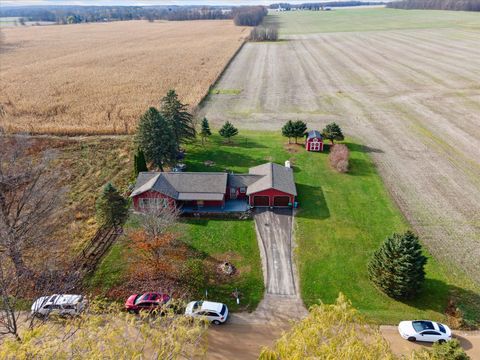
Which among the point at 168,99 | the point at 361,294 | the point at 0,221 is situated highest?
the point at 168,99

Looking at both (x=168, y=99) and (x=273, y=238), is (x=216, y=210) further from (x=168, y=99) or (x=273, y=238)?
(x=168, y=99)

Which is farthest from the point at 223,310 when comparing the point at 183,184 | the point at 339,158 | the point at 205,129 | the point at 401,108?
the point at 401,108

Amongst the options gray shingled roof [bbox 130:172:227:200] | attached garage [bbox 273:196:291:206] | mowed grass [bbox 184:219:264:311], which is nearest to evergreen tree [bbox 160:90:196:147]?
gray shingled roof [bbox 130:172:227:200]

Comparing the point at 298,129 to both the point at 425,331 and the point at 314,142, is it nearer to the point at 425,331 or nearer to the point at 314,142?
the point at 314,142

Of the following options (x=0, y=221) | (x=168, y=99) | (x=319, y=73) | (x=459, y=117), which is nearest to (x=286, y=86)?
(x=319, y=73)

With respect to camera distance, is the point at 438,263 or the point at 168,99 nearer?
the point at 438,263

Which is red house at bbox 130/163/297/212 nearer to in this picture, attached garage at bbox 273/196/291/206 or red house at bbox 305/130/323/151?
attached garage at bbox 273/196/291/206
